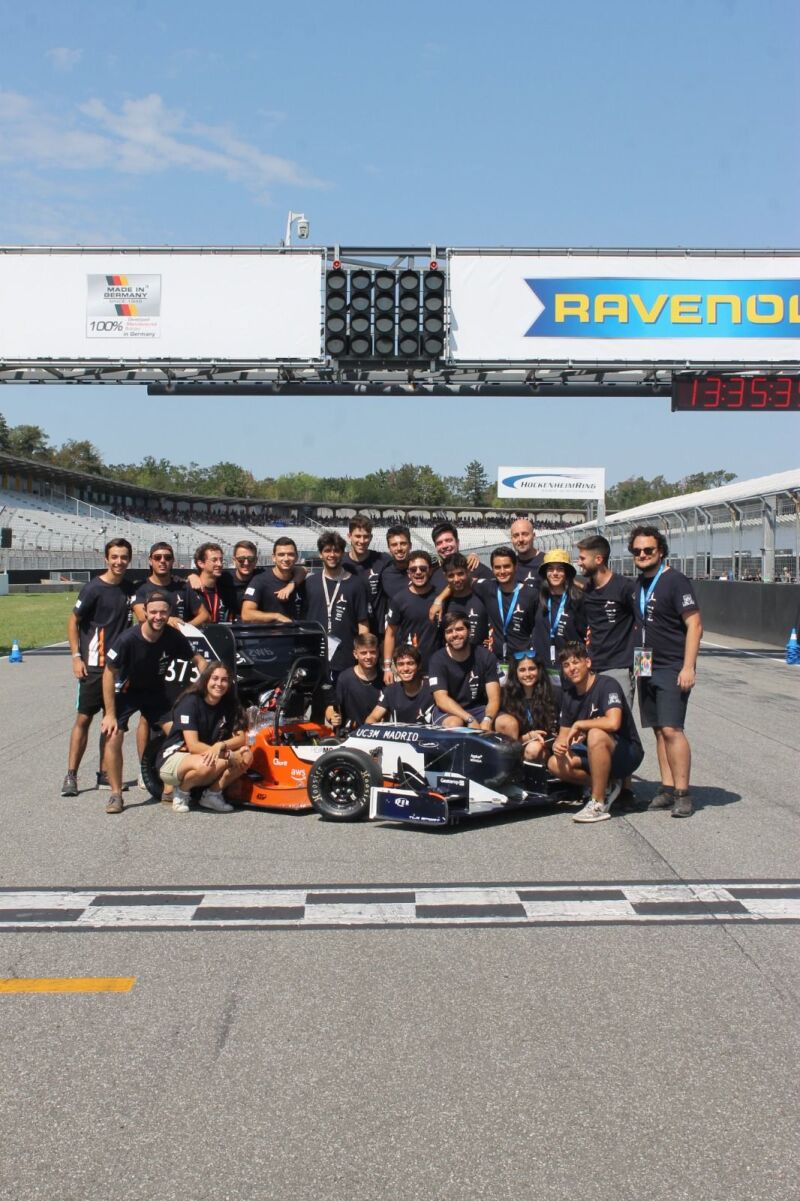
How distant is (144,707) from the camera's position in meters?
8.17

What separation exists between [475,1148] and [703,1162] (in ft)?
1.97

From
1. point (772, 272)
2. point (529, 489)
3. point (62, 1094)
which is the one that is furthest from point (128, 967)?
point (529, 489)

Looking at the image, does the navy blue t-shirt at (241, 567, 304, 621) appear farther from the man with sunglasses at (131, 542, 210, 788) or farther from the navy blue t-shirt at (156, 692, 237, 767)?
the navy blue t-shirt at (156, 692, 237, 767)

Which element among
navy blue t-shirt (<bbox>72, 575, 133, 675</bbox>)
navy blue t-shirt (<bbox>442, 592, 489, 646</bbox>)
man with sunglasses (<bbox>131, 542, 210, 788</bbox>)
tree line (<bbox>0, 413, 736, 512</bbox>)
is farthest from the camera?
tree line (<bbox>0, 413, 736, 512</bbox>)

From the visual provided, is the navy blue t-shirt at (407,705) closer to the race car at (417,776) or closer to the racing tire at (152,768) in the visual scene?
the race car at (417,776)

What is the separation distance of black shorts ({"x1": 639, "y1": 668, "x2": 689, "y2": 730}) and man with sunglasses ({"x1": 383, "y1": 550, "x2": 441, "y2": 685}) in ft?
5.61

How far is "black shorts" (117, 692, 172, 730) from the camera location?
8.09m

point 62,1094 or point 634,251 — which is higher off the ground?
point 634,251

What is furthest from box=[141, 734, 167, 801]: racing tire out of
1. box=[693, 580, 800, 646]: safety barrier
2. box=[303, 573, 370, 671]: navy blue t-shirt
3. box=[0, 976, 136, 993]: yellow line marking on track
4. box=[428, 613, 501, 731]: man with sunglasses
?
box=[693, 580, 800, 646]: safety barrier

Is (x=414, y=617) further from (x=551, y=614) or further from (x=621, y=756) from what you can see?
(x=621, y=756)

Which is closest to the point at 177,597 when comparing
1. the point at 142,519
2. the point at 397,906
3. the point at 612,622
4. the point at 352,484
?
the point at 612,622

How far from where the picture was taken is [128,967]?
15.4 ft

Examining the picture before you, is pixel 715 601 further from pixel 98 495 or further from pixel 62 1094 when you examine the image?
pixel 98 495

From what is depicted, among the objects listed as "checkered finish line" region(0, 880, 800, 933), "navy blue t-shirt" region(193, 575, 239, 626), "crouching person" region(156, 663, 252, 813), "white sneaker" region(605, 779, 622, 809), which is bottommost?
"checkered finish line" region(0, 880, 800, 933)
